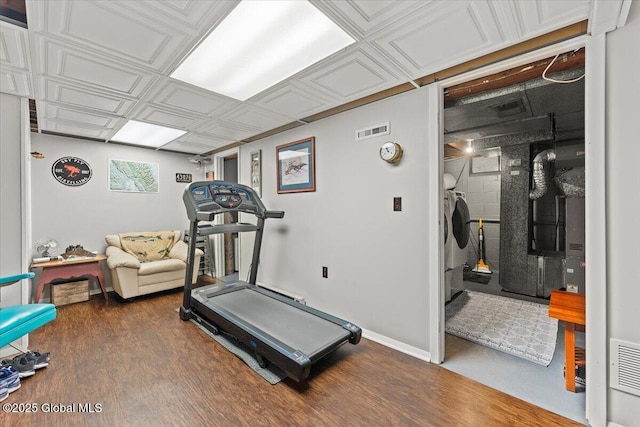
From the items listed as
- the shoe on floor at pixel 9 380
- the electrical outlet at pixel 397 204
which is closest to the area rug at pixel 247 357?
the shoe on floor at pixel 9 380

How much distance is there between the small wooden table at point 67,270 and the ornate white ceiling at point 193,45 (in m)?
1.78

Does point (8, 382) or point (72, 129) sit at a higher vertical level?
point (72, 129)

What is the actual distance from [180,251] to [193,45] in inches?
136

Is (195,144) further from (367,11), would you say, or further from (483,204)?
(483,204)

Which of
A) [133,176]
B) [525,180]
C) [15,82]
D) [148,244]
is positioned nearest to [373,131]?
[525,180]

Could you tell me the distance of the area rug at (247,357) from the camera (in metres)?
2.03

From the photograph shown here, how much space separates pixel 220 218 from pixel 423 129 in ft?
13.9

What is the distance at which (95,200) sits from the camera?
13.4 feet

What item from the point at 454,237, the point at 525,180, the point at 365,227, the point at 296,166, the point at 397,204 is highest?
the point at 296,166

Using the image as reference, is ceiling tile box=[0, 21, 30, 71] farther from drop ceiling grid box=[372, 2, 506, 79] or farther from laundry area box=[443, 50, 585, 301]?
laundry area box=[443, 50, 585, 301]

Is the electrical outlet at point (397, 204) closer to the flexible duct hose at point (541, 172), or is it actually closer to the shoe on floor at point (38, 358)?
the flexible duct hose at point (541, 172)

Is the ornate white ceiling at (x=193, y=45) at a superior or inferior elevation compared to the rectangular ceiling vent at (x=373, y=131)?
superior

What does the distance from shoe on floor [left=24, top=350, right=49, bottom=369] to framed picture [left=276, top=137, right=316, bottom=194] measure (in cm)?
268

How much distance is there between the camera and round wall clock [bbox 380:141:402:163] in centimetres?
235
